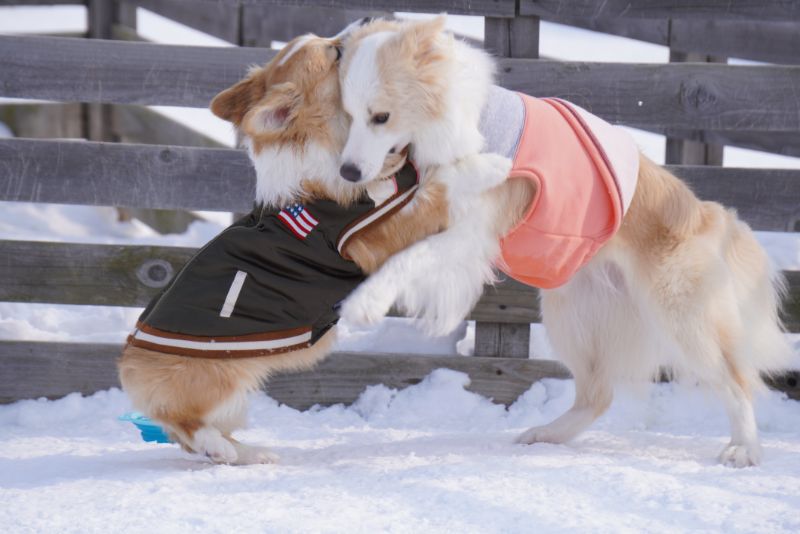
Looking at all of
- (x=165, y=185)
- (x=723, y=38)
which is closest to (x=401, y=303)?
(x=165, y=185)

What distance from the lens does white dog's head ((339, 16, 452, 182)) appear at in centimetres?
261

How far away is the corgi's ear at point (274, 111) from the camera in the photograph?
2609mm

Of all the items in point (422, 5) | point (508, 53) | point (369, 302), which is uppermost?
point (422, 5)

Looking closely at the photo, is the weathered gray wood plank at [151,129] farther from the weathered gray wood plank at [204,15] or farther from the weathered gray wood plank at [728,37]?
the weathered gray wood plank at [728,37]

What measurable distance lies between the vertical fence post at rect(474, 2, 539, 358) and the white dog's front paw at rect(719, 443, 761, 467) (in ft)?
3.37

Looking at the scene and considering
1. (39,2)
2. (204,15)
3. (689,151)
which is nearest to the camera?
(689,151)

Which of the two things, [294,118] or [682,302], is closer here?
[294,118]

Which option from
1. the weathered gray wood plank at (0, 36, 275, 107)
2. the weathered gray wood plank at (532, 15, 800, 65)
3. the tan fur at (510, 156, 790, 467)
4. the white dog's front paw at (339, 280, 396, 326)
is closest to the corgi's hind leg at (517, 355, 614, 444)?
the tan fur at (510, 156, 790, 467)

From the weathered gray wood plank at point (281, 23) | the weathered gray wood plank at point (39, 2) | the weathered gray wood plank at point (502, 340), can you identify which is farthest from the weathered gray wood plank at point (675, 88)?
the weathered gray wood plank at point (39, 2)

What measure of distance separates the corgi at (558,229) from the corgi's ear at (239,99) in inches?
9.8

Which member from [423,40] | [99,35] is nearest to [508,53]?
[423,40]

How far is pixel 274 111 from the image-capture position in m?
2.63

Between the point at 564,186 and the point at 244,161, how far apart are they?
1385 millimetres

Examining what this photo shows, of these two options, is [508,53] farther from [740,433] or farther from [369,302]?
[740,433]
